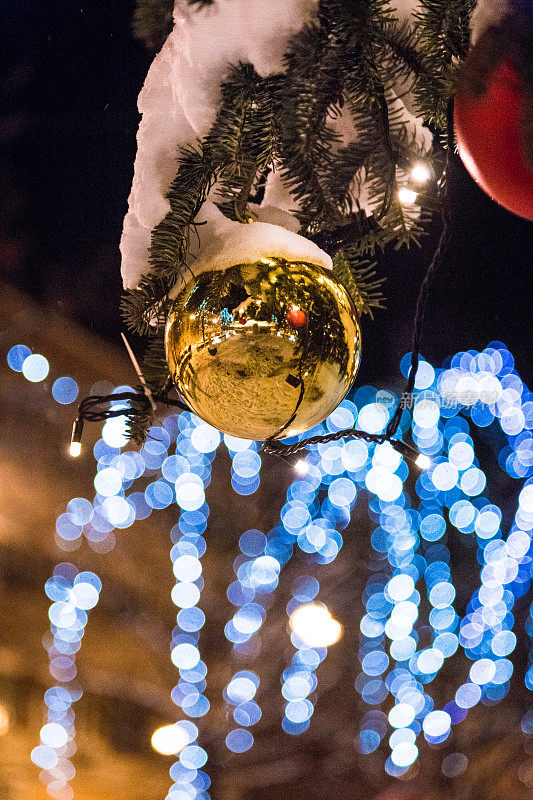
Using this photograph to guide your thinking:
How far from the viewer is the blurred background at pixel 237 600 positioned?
137 inches

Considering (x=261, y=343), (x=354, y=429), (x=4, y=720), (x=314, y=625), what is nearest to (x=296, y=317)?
(x=261, y=343)

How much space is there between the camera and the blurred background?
11.4 ft

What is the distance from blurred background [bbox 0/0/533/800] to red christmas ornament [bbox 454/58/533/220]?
91.1 inches

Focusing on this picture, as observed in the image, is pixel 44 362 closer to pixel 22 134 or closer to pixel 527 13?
pixel 22 134

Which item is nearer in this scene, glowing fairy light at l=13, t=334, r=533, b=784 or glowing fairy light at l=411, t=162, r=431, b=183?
glowing fairy light at l=411, t=162, r=431, b=183

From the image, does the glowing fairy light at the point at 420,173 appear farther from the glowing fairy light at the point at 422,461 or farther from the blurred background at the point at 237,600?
the blurred background at the point at 237,600


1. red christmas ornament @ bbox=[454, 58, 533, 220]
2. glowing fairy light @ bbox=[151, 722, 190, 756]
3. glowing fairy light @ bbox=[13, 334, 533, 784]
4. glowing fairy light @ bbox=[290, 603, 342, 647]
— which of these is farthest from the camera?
glowing fairy light @ bbox=[151, 722, 190, 756]

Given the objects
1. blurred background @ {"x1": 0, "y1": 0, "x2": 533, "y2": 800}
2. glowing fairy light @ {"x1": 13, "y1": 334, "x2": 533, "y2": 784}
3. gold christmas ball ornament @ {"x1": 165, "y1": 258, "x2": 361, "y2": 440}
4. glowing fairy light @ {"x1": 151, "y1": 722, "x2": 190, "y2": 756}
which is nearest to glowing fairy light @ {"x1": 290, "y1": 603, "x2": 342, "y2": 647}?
glowing fairy light @ {"x1": 13, "y1": 334, "x2": 533, "y2": 784}

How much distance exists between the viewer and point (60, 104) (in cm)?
157

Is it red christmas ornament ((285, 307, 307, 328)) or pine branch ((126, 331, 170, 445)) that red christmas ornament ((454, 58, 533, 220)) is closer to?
red christmas ornament ((285, 307, 307, 328))

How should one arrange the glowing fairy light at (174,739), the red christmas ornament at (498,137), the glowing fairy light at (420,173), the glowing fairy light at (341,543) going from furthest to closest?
the glowing fairy light at (174,739) < the glowing fairy light at (341,543) < the glowing fairy light at (420,173) < the red christmas ornament at (498,137)

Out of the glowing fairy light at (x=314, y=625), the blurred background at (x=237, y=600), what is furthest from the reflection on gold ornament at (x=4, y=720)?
the glowing fairy light at (x=314, y=625)

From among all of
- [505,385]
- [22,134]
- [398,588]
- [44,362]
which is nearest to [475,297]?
[505,385]

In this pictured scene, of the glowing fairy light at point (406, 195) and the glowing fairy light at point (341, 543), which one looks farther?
the glowing fairy light at point (341, 543)
